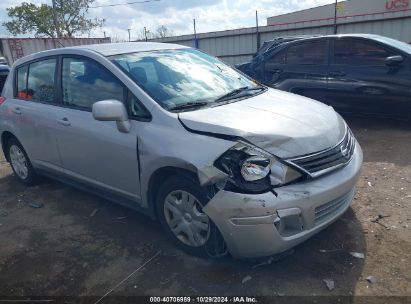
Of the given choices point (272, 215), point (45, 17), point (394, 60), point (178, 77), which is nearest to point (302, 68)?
point (394, 60)

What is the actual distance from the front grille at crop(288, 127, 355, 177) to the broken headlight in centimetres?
9

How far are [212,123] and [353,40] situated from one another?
177 inches

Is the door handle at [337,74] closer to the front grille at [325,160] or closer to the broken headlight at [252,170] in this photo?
the front grille at [325,160]

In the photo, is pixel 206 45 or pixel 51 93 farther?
pixel 206 45

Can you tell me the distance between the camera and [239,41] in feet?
49.1

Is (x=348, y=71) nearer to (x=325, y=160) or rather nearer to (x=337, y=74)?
(x=337, y=74)

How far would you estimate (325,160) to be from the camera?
2.76 m

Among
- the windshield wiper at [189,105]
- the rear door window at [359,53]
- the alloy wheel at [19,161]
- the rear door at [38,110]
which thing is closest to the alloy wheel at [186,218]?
the windshield wiper at [189,105]

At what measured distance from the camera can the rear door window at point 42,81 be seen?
4156 mm

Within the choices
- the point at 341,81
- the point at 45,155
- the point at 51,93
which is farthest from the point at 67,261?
the point at 341,81

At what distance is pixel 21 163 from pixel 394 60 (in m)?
5.69

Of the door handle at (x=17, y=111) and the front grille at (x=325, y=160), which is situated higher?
the door handle at (x=17, y=111)

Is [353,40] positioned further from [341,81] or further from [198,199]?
[198,199]

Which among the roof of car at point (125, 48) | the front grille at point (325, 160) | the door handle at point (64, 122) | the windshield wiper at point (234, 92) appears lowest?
the front grille at point (325, 160)
